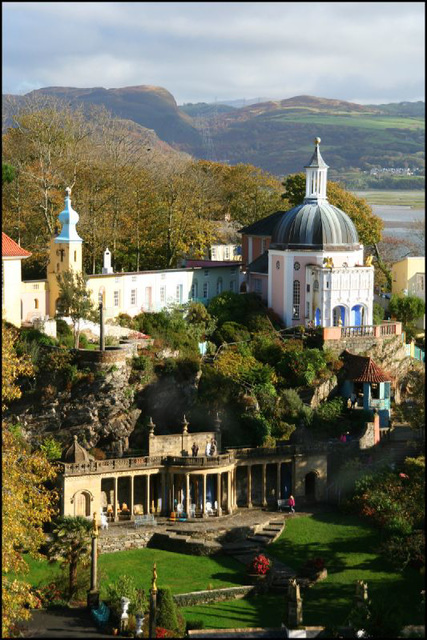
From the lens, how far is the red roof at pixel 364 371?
49.6 m

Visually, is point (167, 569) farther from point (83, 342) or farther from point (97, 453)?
point (83, 342)

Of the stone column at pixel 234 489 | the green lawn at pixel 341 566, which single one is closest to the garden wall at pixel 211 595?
the green lawn at pixel 341 566

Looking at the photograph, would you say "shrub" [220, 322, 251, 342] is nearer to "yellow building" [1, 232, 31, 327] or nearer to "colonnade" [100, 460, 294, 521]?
"colonnade" [100, 460, 294, 521]

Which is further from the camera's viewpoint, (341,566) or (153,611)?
(341,566)

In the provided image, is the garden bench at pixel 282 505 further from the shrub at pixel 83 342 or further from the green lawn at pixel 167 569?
the shrub at pixel 83 342

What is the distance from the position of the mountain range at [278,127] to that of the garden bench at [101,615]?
42.7 m

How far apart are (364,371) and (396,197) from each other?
111 feet

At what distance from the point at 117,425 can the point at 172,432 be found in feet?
7.86

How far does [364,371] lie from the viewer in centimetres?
4978

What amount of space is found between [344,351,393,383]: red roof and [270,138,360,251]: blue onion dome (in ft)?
18.4

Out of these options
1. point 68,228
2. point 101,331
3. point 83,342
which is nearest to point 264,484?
point 101,331

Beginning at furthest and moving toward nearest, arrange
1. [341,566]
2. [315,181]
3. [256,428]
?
1. [315,181]
2. [256,428]
3. [341,566]

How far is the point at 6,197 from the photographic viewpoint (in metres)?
57.2

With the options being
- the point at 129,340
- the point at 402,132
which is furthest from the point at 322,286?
the point at 402,132
